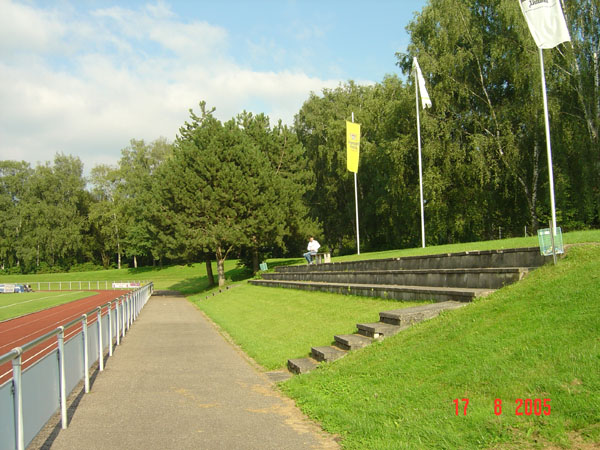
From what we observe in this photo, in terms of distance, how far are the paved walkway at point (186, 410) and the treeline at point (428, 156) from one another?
23.1 metres

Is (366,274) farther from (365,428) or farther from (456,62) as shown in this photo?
(456,62)

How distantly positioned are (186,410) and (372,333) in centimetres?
349

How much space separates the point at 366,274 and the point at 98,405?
11004mm

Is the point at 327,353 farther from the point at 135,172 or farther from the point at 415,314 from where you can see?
the point at 135,172

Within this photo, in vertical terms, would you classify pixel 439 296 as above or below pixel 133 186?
below

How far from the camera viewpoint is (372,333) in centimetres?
906

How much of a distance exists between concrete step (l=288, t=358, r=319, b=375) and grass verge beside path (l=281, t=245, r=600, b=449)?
486 mm

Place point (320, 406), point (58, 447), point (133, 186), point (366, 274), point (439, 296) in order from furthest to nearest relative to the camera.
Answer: point (133, 186)
point (366, 274)
point (439, 296)
point (320, 406)
point (58, 447)

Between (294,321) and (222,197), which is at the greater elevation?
(222,197)

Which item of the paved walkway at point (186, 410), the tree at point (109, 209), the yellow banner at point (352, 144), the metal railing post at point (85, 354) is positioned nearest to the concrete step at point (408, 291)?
the paved walkway at point (186, 410)

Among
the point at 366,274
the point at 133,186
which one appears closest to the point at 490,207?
the point at 366,274

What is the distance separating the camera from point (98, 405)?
7465 mm

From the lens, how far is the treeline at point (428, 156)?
2756cm

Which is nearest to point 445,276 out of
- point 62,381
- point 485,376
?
point 485,376
